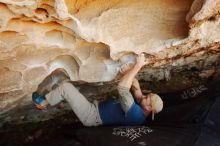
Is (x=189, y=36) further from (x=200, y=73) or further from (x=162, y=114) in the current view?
(x=200, y=73)

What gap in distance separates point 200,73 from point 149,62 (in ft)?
2.47

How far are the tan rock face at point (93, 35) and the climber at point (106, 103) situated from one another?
0.08 meters

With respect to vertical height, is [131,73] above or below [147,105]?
above

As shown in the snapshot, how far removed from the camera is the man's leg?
303 cm

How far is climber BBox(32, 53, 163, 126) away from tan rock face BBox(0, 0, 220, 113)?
0.27 feet

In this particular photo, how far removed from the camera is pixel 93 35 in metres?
2.66

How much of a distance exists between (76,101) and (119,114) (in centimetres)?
31

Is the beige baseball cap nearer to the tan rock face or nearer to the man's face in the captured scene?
the man's face

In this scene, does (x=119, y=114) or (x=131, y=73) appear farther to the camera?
(x=119, y=114)

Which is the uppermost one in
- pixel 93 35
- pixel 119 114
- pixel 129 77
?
pixel 93 35

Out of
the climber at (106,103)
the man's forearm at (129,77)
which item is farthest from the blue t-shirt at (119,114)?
the man's forearm at (129,77)

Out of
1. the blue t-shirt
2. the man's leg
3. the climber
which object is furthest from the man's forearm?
the man's leg

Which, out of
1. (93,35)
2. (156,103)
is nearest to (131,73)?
(156,103)

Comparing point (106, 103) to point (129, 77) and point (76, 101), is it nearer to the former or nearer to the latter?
point (76, 101)
